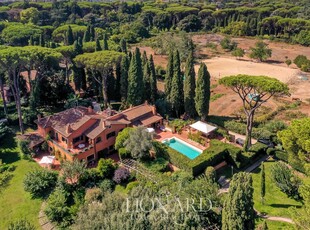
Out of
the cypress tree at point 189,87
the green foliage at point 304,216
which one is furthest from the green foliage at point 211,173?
the cypress tree at point 189,87

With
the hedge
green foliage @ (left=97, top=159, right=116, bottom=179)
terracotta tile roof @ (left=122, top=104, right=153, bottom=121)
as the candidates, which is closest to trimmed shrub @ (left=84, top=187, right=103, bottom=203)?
green foliage @ (left=97, top=159, right=116, bottom=179)

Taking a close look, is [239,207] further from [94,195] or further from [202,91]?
[202,91]

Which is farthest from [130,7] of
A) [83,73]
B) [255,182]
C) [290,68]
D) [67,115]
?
[255,182]

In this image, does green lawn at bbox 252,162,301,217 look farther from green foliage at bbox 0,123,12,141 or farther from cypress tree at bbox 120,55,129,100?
green foliage at bbox 0,123,12,141

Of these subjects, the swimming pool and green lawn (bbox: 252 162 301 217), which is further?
the swimming pool

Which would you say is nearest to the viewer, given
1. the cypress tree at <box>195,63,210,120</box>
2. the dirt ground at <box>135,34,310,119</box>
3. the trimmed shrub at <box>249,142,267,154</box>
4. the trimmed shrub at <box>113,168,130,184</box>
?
the trimmed shrub at <box>113,168,130,184</box>

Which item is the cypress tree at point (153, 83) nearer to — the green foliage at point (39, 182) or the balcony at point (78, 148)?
the balcony at point (78, 148)
